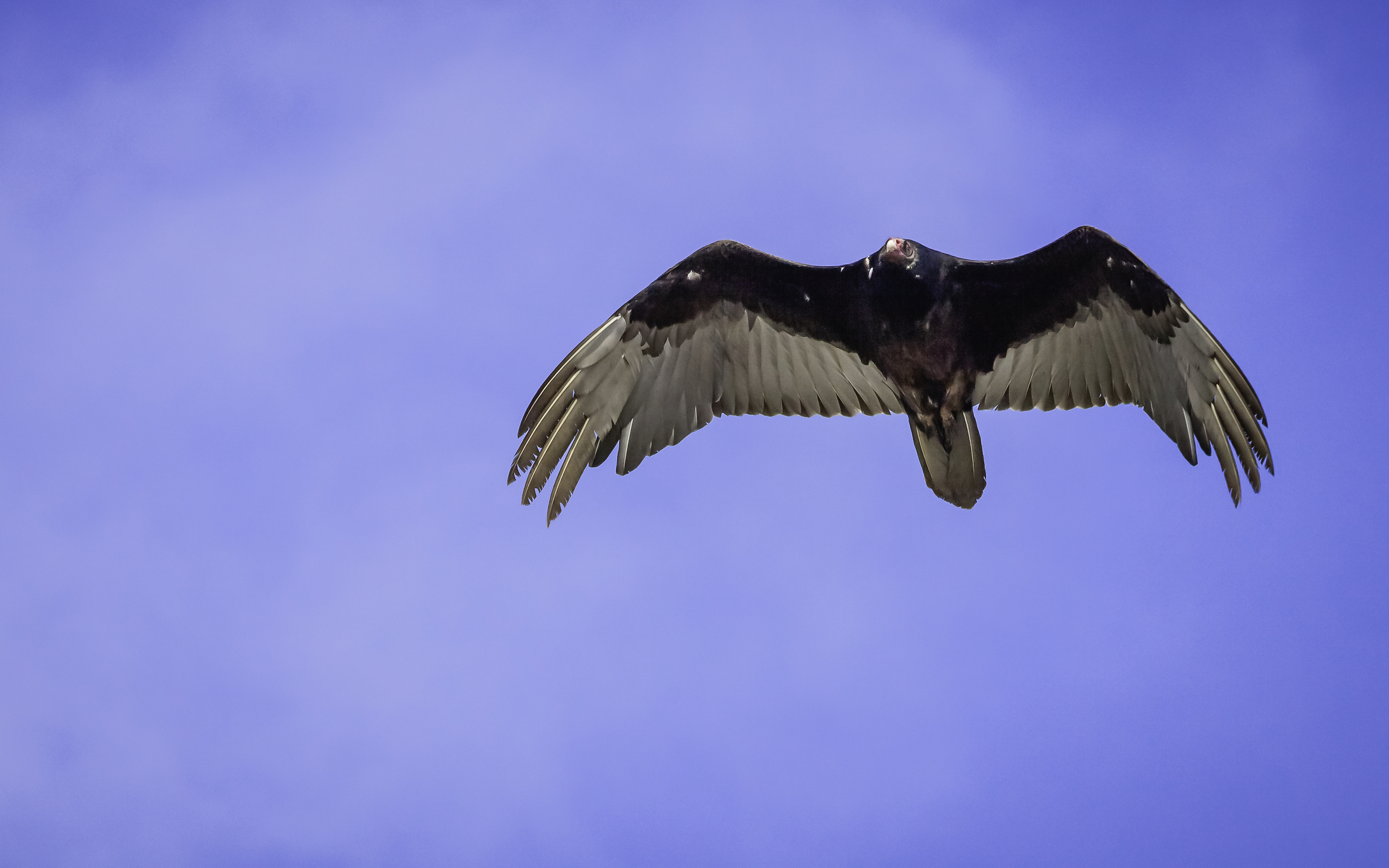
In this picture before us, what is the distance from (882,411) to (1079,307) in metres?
1.50

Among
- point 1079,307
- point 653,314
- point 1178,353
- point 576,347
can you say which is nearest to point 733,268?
point 653,314

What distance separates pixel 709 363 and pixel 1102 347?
8.91 feet

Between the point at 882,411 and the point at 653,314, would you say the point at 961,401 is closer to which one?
the point at 882,411

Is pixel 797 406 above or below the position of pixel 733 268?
below

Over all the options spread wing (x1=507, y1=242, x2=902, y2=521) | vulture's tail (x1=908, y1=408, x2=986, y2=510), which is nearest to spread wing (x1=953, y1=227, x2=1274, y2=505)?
vulture's tail (x1=908, y1=408, x2=986, y2=510)

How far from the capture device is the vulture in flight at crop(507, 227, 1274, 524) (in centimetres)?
712

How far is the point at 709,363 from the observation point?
7.82 meters

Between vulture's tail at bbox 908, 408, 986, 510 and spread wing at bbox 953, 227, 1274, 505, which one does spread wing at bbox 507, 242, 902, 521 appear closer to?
vulture's tail at bbox 908, 408, 986, 510

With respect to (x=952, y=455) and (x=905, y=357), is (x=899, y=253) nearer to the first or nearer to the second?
(x=905, y=357)

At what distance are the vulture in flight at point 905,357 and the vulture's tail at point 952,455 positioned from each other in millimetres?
10

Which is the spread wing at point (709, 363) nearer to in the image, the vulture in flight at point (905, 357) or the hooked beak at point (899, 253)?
the vulture in flight at point (905, 357)

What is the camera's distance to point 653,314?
767 centimetres

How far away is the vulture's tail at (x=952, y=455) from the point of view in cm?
722

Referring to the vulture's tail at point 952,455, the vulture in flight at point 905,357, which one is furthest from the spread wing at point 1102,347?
the vulture's tail at point 952,455
